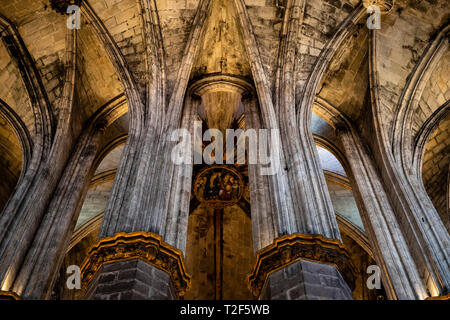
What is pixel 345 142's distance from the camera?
→ 10750 millimetres

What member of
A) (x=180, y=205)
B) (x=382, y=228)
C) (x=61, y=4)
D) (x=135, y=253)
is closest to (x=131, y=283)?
(x=135, y=253)

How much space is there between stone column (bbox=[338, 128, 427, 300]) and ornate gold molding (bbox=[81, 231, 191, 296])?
3874mm

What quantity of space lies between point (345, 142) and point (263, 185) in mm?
4036

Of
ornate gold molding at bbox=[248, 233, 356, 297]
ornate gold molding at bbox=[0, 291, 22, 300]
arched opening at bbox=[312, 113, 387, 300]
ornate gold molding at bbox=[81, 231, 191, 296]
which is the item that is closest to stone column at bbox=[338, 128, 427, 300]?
arched opening at bbox=[312, 113, 387, 300]

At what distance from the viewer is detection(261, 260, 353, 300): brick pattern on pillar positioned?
5.02 meters

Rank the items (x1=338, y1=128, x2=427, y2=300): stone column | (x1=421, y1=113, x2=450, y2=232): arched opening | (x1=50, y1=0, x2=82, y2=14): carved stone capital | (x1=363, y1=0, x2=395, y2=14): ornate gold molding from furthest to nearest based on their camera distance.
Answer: (x1=421, y1=113, x2=450, y2=232): arched opening, (x1=363, y1=0, x2=395, y2=14): ornate gold molding, (x1=50, y1=0, x2=82, y2=14): carved stone capital, (x1=338, y1=128, x2=427, y2=300): stone column

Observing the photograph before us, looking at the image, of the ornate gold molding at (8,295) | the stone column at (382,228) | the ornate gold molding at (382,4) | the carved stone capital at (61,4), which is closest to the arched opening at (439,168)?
the stone column at (382,228)

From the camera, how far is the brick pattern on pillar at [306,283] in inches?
197

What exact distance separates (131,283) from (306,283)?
2030mm

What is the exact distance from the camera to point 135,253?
18.0 feet

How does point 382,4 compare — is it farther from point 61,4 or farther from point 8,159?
point 8,159

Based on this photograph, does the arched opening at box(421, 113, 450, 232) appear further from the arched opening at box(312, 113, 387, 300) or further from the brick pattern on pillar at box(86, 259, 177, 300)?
the brick pattern on pillar at box(86, 259, 177, 300)

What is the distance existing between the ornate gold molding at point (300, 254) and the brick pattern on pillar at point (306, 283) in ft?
0.27

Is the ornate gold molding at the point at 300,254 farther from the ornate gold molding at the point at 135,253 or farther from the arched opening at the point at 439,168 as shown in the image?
the arched opening at the point at 439,168
